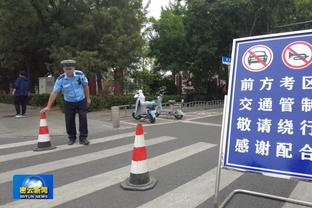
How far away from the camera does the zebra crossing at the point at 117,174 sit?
465 cm

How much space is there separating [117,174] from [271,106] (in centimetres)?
284

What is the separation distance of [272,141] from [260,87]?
1.92 ft

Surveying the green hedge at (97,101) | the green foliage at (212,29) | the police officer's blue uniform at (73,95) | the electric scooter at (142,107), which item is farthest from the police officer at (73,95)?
the green foliage at (212,29)

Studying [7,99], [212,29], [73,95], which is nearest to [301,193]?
[73,95]

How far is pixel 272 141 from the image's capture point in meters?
3.91

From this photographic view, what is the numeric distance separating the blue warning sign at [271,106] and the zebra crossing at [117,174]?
88 centimetres

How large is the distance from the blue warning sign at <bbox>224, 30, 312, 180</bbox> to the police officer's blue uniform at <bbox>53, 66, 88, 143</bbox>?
15.4 feet

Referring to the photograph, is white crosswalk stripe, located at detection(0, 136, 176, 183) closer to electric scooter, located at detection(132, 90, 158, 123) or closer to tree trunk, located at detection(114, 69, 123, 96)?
electric scooter, located at detection(132, 90, 158, 123)

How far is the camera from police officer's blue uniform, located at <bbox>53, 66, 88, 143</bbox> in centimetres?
823

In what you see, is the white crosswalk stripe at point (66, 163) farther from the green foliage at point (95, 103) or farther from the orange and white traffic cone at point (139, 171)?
the green foliage at point (95, 103)

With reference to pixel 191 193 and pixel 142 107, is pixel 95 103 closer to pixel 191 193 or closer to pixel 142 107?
pixel 142 107

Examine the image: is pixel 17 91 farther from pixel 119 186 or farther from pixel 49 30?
pixel 119 186

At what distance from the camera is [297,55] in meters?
3.89

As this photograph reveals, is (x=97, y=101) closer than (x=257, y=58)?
No
